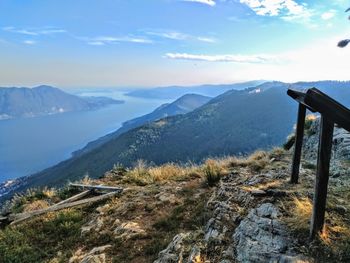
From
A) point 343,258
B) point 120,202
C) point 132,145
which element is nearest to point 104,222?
point 120,202

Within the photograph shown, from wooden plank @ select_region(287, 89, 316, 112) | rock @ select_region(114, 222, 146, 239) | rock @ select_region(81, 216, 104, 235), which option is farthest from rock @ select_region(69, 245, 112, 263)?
wooden plank @ select_region(287, 89, 316, 112)

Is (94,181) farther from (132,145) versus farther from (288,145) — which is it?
(132,145)

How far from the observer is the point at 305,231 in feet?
18.7

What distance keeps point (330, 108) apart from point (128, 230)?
5.18 m

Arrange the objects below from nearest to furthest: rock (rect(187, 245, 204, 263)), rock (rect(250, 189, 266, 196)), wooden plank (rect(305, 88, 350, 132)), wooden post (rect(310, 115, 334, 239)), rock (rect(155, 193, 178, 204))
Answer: wooden plank (rect(305, 88, 350, 132)), wooden post (rect(310, 115, 334, 239)), rock (rect(187, 245, 204, 263)), rock (rect(250, 189, 266, 196)), rock (rect(155, 193, 178, 204))

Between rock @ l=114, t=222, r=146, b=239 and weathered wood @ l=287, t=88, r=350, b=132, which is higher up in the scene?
weathered wood @ l=287, t=88, r=350, b=132

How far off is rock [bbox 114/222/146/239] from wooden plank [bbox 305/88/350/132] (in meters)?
4.64

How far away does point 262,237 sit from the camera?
233 inches

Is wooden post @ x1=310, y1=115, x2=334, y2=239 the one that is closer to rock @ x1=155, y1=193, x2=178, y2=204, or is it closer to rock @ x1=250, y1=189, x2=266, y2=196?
rock @ x1=250, y1=189, x2=266, y2=196

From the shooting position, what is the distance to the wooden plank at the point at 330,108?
209 inches

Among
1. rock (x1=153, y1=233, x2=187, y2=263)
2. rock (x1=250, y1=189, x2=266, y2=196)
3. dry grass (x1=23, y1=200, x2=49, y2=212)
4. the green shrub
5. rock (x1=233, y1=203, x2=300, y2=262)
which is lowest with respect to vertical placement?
dry grass (x1=23, y1=200, x2=49, y2=212)

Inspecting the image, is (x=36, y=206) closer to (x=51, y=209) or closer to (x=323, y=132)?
(x=51, y=209)

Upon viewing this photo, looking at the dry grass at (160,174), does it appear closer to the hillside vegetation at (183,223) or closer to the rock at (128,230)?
the hillside vegetation at (183,223)

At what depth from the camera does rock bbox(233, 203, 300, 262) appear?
5441 millimetres
